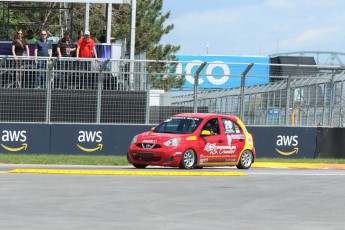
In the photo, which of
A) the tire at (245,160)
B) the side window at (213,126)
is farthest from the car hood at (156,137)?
the tire at (245,160)

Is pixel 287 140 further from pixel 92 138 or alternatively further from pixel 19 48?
pixel 19 48

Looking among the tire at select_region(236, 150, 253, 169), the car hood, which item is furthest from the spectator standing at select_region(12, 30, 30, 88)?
the tire at select_region(236, 150, 253, 169)

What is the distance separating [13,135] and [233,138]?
7.89 m

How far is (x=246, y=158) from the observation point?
1031 inches

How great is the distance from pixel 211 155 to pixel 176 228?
13.0 meters

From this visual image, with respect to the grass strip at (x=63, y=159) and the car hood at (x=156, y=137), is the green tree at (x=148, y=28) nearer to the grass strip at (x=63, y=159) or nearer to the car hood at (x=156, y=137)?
the grass strip at (x=63, y=159)

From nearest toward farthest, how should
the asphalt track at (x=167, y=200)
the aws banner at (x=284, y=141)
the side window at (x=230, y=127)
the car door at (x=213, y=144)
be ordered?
the asphalt track at (x=167, y=200)
the car door at (x=213, y=144)
the side window at (x=230, y=127)
the aws banner at (x=284, y=141)

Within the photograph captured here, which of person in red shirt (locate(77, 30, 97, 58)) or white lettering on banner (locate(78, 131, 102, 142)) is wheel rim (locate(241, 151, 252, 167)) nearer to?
white lettering on banner (locate(78, 131, 102, 142))

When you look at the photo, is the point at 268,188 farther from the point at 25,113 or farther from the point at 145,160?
the point at 25,113

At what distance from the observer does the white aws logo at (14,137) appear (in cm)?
3056

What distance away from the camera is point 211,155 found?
25.1 m

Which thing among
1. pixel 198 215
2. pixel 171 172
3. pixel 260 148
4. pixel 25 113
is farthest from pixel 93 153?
pixel 198 215

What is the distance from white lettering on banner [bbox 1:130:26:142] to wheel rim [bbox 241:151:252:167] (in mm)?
7722

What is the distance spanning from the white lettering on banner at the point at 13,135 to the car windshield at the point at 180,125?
6487 millimetres
